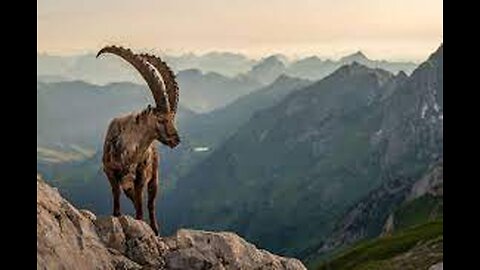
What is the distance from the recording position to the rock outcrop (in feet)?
52.9

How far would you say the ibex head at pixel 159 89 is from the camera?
19.5 metres

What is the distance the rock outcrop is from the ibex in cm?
158

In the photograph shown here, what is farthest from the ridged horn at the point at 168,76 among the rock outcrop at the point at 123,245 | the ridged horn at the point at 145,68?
the rock outcrop at the point at 123,245

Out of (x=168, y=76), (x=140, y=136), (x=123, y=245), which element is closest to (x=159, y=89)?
(x=168, y=76)

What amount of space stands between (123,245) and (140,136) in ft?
12.1

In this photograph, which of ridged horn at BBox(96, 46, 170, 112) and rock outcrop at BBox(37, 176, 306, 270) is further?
ridged horn at BBox(96, 46, 170, 112)

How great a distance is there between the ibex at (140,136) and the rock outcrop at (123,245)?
158 centimetres

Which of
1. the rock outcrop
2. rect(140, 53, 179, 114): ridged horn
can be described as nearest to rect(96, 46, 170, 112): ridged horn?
rect(140, 53, 179, 114): ridged horn

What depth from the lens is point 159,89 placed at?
64.6 ft

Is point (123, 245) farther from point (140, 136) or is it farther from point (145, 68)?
point (145, 68)

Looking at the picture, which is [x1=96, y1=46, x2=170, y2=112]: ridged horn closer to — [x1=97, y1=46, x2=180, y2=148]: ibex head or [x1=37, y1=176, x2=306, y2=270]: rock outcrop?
[x1=97, y1=46, x2=180, y2=148]: ibex head
